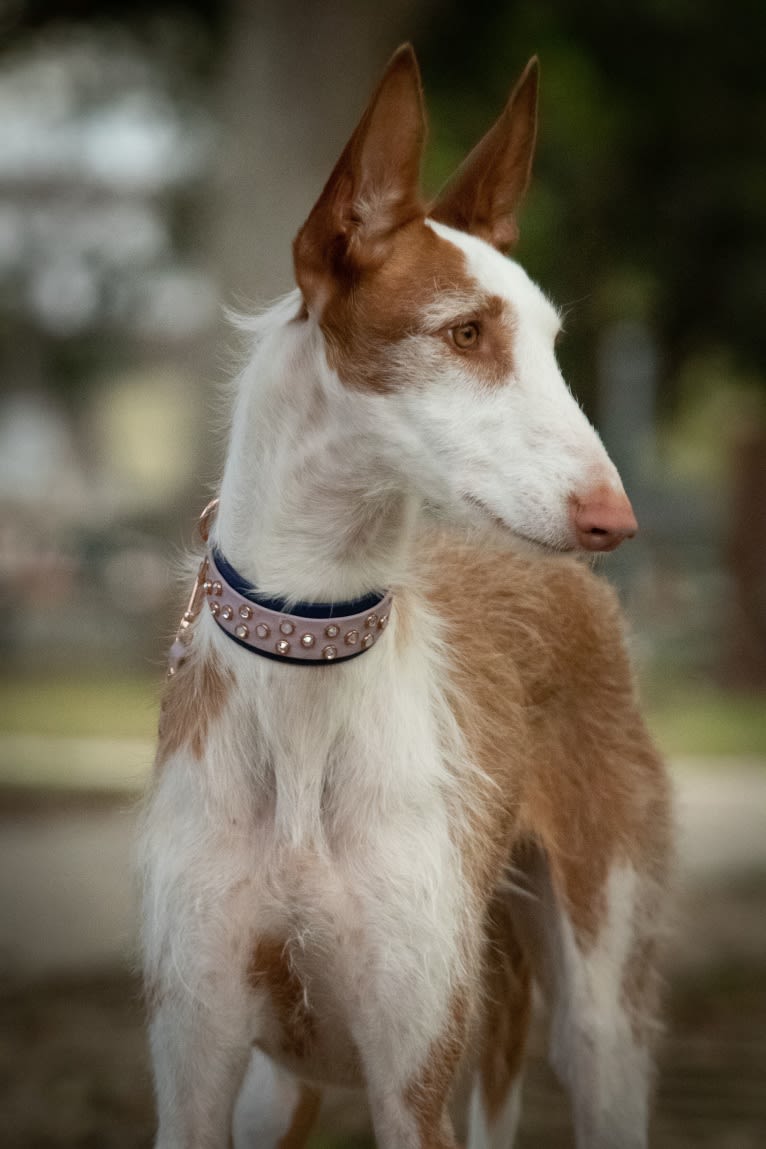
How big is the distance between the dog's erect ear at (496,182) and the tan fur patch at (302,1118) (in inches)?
78.0

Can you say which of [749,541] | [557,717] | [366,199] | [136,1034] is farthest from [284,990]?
[749,541]

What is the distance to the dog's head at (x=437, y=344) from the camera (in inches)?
111

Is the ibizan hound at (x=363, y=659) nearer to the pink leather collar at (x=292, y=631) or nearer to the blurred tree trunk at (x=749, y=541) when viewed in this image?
the pink leather collar at (x=292, y=631)

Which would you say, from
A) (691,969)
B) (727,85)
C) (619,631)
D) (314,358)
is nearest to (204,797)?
(314,358)

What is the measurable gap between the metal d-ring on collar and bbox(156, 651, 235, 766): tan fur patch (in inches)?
4.1

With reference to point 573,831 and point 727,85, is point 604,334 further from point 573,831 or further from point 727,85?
point 573,831

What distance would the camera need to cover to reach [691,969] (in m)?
7.56

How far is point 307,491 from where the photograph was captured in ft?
10.1

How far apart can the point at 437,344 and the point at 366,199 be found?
0.94 ft

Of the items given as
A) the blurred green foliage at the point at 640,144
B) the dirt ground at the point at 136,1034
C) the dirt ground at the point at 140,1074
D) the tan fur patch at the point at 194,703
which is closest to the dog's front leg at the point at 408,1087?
the tan fur patch at the point at 194,703

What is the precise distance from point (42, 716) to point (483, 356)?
46.9ft

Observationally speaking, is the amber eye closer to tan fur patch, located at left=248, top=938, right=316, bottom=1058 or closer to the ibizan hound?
the ibizan hound

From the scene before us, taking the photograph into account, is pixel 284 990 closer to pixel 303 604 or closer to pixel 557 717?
pixel 303 604

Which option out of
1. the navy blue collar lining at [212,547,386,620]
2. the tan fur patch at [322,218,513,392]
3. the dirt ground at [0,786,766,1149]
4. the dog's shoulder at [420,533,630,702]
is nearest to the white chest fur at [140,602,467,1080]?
the navy blue collar lining at [212,547,386,620]
